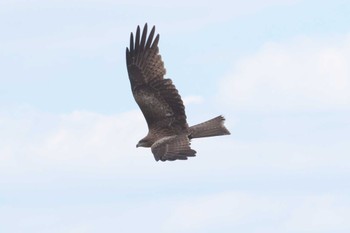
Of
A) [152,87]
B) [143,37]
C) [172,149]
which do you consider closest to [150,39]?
[143,37]

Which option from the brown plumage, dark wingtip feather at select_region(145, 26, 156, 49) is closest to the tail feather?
the brown plumage

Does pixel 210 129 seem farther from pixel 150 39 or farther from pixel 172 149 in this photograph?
pixel 150 39

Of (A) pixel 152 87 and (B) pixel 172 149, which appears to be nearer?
(B) pixel 172 149

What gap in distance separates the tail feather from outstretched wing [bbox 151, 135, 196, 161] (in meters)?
0.57

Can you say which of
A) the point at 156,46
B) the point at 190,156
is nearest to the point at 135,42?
the point at 156,46

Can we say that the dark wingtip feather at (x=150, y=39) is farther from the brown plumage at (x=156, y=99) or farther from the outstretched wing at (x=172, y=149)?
the outstretched wing at (x=172, y=149)

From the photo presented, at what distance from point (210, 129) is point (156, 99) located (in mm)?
1509

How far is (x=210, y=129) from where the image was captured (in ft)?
79.7

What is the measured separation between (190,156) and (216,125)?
252 cm

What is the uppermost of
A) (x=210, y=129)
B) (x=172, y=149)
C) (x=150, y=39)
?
(x=150, y=39)

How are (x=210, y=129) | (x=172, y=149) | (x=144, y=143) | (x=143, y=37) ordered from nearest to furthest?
(x=172, y=149) → (x=210, y=129) → (x=144, y=143) → (x=143, y=37)

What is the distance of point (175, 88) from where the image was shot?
24.6 meters

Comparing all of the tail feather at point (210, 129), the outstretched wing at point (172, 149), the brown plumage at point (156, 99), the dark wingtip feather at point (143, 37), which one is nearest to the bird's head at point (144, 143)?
the brown plumage at point (156, 99)

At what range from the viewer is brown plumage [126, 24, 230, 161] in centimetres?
2433
